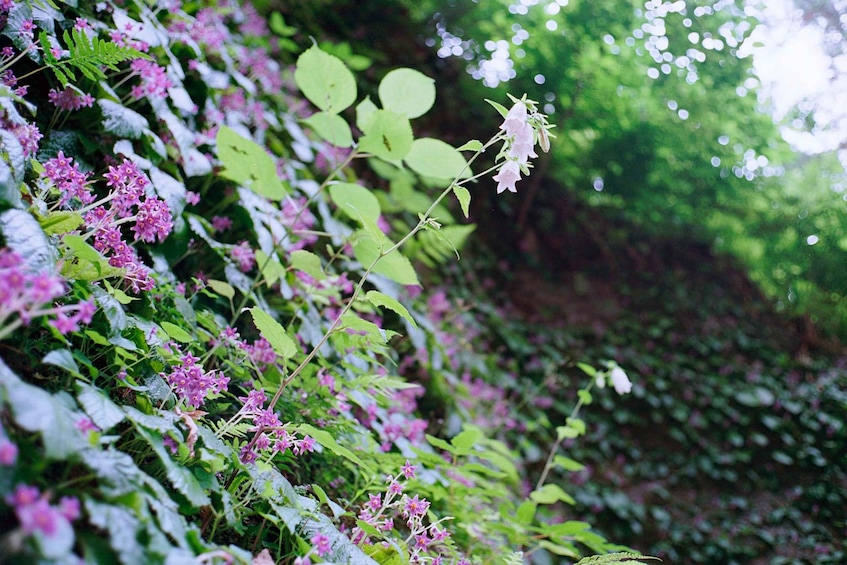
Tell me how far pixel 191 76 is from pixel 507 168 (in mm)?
1669

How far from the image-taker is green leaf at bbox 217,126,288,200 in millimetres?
1909

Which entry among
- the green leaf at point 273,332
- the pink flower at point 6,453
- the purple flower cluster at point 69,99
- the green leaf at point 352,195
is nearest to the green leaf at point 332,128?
the green leaf at point 352,195

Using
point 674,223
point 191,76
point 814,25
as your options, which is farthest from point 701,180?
point 191,76

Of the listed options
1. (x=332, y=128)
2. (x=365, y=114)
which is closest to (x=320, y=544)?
(x=332, y=128)

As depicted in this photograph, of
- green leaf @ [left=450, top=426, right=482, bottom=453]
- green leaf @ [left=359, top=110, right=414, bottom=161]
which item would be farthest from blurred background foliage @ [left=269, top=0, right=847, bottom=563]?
green leaf @ [left=359, top=110, right=414, bottom=161]

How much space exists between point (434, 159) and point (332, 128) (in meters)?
0.40

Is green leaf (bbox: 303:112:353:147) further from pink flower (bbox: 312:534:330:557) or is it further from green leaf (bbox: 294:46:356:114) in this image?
pink flower (bbox: 312:534:330:557)

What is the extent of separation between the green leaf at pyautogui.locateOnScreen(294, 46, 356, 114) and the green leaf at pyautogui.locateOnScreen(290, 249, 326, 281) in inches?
19.9

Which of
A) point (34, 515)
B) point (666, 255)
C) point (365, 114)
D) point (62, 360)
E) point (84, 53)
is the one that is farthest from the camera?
point (666, 255)

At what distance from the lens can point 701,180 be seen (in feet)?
17.7

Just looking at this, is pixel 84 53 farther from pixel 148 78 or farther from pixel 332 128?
pixel 332 128

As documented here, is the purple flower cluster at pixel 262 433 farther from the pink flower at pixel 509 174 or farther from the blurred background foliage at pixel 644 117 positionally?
the blurred background foliage at pixel 644 117

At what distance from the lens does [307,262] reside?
1.88 metres

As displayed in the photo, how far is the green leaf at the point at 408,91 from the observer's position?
1.96 m
